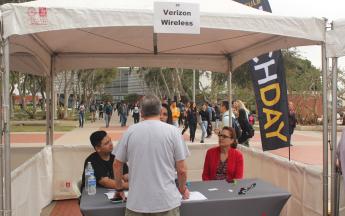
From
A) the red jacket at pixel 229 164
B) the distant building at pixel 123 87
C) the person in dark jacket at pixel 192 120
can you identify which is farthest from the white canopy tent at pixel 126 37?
the distant building at pixel 123 87

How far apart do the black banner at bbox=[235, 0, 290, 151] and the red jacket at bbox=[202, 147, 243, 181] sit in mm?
1424

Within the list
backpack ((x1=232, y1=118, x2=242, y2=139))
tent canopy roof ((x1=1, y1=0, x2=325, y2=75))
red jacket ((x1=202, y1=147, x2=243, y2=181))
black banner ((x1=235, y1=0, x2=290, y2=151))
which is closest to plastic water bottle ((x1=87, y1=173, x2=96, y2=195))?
tent canopy roof ((x1=1, y1=0, x2=325, y2=75))

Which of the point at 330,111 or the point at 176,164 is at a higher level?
the point at 330,111

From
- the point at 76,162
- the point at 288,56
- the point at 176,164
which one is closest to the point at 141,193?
the point at 176,164

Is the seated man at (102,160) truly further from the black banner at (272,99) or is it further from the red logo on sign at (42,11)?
the black banner at (272,99)

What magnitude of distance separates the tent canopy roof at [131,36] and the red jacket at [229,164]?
140 centimetres

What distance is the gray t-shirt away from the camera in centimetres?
309

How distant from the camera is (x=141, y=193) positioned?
312 cm

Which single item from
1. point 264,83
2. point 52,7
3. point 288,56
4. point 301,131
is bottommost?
point 301,131

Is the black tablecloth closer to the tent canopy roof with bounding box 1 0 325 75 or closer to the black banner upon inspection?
the tent canopy roof with bounding box 1 0 325 75

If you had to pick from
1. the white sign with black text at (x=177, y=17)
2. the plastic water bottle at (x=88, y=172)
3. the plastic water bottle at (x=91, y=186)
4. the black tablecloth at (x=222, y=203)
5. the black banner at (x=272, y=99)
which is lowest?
the black tablecloth at (x=222, y=203)

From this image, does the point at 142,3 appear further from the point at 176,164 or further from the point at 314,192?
the point at 314,192

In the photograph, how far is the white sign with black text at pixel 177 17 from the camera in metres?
3.90

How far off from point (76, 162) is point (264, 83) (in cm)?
339
